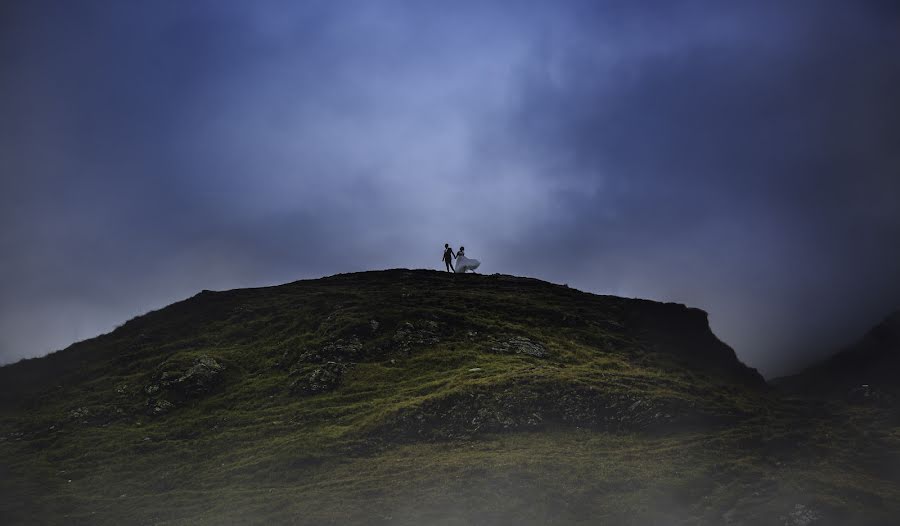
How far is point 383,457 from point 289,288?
4906 centimetres

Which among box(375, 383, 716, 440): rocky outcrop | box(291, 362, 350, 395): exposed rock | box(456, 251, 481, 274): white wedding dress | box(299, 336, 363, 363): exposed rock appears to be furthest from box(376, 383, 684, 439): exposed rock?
box(456, 251, 481, 274): white wedding dress

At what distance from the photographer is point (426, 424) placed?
180ft

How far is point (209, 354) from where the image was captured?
73125 millimetres

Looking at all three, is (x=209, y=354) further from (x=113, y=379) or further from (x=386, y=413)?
(x=386, y=413)

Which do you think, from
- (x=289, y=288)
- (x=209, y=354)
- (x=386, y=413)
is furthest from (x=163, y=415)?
(x=289, y=288)

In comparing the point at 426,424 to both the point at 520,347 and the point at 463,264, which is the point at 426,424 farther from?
the point at 463,264

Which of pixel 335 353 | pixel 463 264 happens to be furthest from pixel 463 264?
pixel 335 353

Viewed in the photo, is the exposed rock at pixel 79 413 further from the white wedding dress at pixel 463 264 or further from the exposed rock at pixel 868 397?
the exposed rock at pixel 868 397

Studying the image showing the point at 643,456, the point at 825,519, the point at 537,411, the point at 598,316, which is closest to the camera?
the point at 825,519

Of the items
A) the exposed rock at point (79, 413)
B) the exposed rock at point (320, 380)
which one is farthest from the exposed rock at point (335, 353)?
the exposed rock at point (79, 413)

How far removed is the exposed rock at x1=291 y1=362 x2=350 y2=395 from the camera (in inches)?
2559

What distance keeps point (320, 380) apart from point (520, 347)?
22549 mm

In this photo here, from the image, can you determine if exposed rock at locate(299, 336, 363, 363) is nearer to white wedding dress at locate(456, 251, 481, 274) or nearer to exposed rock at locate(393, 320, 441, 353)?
exposed rock at locate(393, 320, 441, 353)

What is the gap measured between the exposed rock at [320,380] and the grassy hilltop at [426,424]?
0.24 m
